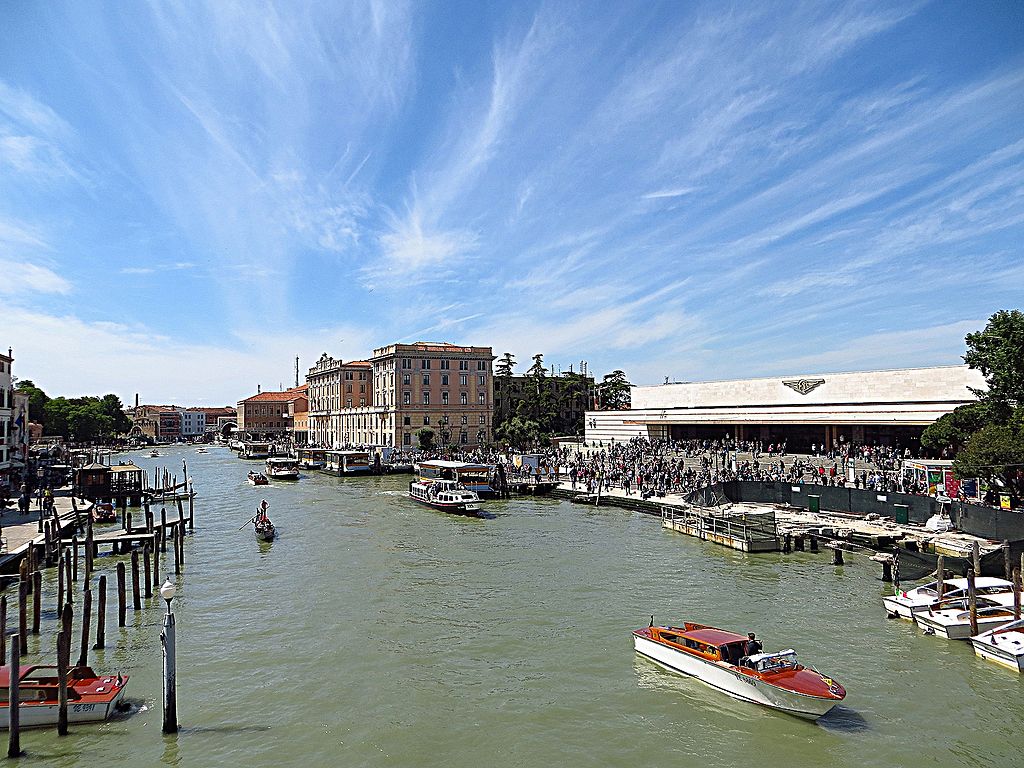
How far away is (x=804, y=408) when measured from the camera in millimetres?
64500

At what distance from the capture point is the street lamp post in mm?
14305

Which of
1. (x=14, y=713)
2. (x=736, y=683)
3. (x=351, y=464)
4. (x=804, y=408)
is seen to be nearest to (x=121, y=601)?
(x=14, y=713)

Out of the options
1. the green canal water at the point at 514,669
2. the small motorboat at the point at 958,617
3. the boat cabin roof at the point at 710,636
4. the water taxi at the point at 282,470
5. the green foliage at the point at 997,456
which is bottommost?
the green canal water at the point at 514,669

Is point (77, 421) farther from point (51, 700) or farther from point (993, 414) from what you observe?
point (993, 414)

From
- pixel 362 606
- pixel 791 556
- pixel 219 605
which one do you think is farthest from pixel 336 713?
pixel 791 556

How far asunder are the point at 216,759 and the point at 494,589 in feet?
43.6

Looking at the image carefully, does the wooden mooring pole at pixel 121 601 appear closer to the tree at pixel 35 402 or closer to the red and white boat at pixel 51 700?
the red and white boat at pixel 51 700

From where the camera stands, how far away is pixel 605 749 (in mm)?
14547

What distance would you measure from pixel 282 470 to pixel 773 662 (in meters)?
73.2

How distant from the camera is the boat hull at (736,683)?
1529cm

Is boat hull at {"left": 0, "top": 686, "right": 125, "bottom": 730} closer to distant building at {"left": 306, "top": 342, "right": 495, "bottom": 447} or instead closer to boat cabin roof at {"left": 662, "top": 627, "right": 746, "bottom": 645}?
boat cabin roof at {"left": 662, "top": 627, "right": 746, "bottom": 645}

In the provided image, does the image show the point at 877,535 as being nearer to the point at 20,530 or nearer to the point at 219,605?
the point at 219,605

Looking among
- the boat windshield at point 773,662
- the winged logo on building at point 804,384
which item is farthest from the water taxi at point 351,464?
the boat windshield at point 773,662

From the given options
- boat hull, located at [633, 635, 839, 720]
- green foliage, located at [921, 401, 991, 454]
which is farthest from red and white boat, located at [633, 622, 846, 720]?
green foliage, located at [921, 401, 991, 454]
